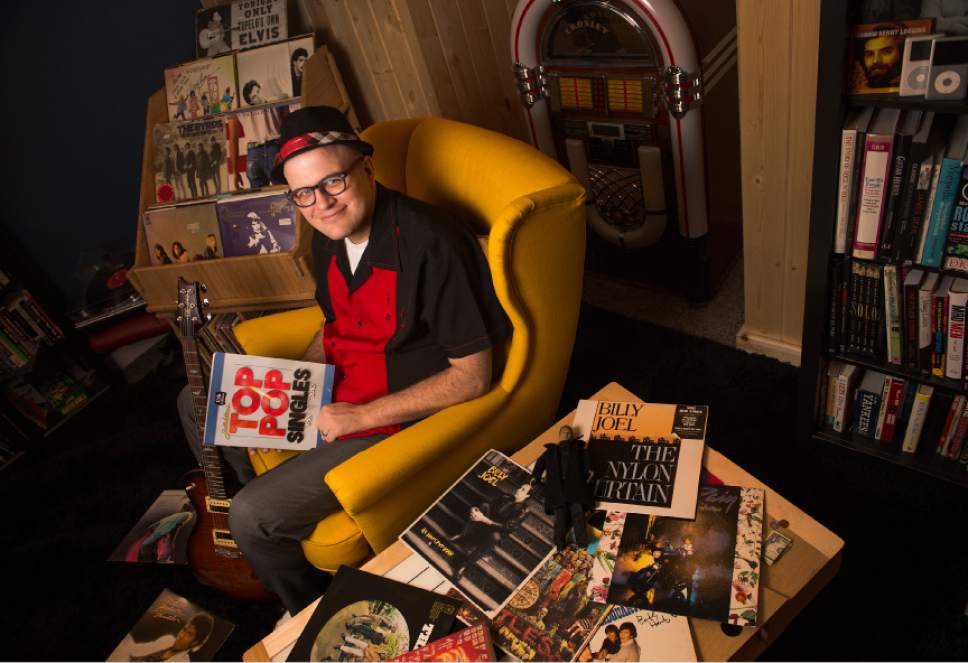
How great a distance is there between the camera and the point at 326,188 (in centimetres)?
135

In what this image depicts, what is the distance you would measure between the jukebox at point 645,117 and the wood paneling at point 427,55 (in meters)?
0.24

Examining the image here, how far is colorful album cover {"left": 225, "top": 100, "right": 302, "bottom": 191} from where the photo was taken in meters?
2.24

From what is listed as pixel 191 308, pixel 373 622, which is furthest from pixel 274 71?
pixel 373 622

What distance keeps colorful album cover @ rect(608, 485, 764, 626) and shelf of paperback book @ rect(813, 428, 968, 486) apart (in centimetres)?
67

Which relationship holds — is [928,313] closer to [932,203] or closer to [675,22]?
[932,203]

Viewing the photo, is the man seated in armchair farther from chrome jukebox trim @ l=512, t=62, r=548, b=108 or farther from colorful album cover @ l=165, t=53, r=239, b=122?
colorful album cover @ l=165, t=53, r=239, b=122

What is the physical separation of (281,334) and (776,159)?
1309 millimetres

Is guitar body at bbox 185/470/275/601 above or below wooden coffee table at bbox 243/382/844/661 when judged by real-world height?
below

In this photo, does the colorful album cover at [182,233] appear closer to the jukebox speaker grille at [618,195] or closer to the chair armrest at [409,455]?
the chair armrest at [409,455]

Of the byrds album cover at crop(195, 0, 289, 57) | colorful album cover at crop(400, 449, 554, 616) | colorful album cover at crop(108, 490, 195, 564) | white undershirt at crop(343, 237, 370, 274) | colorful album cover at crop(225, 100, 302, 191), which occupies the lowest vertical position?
colorful album cover at crop(108, 490, 195, 564)

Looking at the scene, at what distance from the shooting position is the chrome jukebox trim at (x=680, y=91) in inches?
70.4

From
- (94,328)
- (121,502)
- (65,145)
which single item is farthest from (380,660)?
(65,145)

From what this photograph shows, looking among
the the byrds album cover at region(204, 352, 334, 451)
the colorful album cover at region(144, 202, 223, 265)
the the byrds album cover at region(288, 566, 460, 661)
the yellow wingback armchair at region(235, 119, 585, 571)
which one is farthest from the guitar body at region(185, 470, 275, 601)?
the colorful album cover at region(144, 202, 223, 265)

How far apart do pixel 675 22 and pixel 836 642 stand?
1455 millimetres
